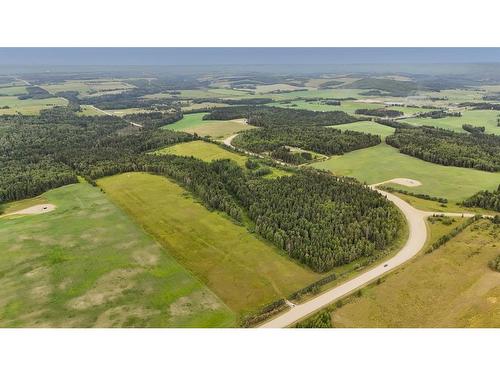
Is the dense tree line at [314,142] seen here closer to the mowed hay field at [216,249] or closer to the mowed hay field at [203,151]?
the mowed hay field at [203,151]

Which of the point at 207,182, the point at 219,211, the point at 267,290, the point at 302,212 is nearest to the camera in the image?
the point at 267,290

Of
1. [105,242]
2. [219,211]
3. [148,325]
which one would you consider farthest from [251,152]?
[148,325]

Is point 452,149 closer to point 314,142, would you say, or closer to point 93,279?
point 314,142

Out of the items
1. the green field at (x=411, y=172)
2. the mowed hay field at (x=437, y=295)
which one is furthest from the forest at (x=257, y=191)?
the green field at (x=411, y=172)

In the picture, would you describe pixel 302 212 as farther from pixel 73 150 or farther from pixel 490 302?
pixel 73 150

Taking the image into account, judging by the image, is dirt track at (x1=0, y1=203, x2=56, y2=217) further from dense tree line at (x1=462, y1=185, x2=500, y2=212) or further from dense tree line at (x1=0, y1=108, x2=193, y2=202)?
dense tree line at (x1=462, y1=185, x2=500, y2=212)
